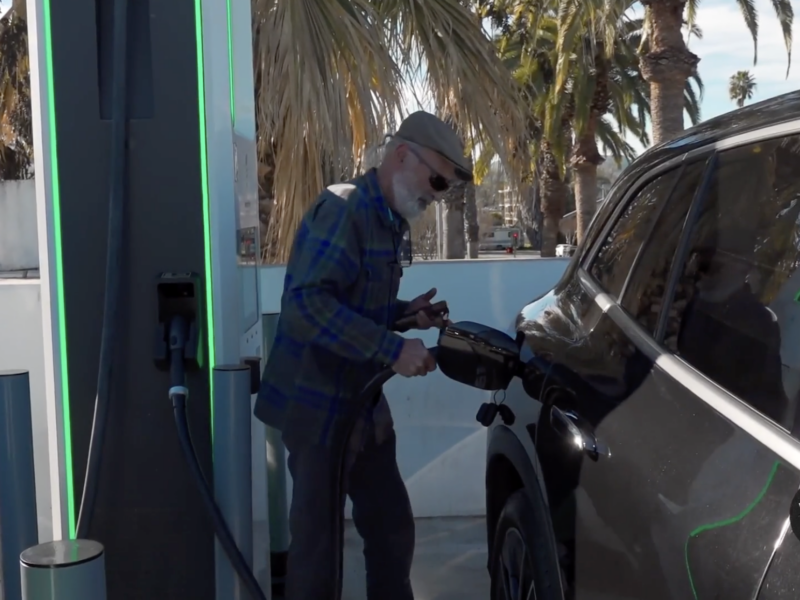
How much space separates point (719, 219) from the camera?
200 centimetres

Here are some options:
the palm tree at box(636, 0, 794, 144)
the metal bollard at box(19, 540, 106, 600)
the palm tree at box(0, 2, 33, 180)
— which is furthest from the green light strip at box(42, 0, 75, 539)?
the palm tree at box(0, 2, 33, 180)

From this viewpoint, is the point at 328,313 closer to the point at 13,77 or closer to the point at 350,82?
the point at 350,82

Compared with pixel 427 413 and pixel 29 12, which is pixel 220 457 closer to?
pixel 29 12

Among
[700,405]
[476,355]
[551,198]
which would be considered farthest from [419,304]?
[551,198]

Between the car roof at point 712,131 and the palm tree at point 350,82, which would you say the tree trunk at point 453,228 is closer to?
the palm tree at point 350,82

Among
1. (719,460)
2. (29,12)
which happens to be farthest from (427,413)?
(719,460)

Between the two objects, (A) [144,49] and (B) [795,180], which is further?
(A) [144,49]

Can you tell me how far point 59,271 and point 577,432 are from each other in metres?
1.34

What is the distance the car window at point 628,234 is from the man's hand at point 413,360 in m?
0.52

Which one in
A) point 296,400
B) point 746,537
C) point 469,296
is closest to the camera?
point 746,537

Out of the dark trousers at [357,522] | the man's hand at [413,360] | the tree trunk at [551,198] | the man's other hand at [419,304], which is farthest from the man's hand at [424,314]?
the tree trunk at [551,198]

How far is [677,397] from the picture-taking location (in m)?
1.71

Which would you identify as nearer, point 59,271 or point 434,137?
point 59,271

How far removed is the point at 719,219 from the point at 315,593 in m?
1.68
